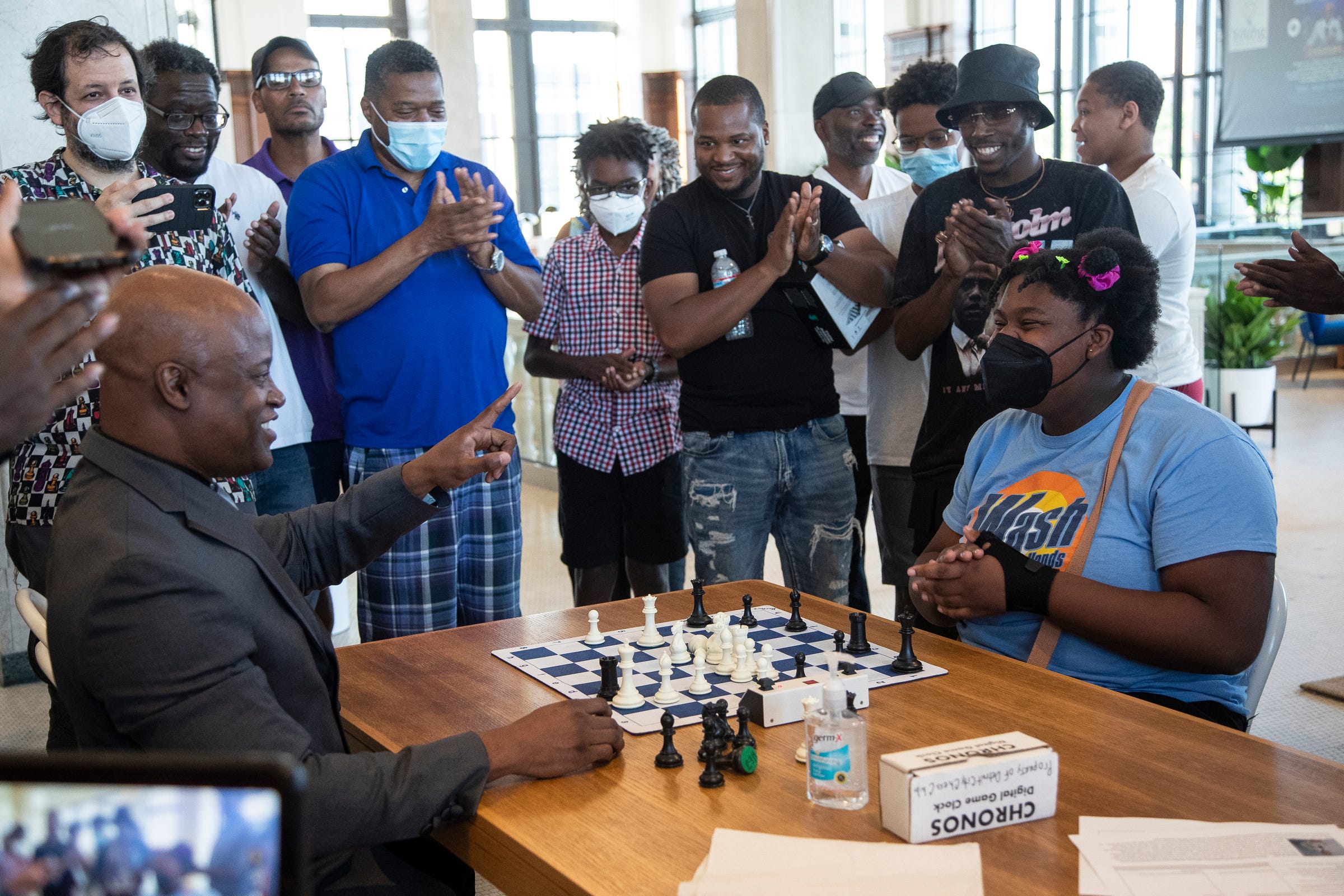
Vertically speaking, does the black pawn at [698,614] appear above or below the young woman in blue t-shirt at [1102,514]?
below

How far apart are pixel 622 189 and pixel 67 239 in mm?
2877

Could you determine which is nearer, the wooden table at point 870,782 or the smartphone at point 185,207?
the wooden table at point 870,782

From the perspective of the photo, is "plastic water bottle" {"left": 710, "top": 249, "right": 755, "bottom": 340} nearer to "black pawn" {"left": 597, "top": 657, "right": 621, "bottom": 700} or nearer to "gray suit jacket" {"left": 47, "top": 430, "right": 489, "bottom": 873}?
"black pawn" {"left": 597, "top": 657, "right": 621, "bottom": 700}

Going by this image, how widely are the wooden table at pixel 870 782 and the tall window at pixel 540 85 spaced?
13.9 m

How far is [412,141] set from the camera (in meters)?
3.02

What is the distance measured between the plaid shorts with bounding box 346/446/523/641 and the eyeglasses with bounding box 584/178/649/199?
1.02 metres

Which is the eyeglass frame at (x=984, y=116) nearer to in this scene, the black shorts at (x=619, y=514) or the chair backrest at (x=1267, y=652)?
the black shorts at (x=619, y=514)

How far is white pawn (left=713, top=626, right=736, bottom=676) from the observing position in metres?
1.94

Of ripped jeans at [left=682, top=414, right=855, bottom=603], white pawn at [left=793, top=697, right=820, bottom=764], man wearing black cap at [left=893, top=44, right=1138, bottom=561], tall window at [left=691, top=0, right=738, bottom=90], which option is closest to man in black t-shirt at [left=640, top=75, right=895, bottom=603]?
ripped jeans at [left=682, top=414, right=855, bottom=603]

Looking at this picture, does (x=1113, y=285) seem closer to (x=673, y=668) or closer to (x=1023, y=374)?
(x=1023, y=374)

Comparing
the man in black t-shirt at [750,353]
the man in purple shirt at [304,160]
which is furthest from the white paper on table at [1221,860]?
the man in purple shirt at [304,160]

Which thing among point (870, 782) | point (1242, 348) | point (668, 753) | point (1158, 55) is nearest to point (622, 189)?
point (668, 753)

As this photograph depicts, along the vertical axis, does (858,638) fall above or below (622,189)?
below

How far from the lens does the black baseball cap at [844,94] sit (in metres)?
3.85
